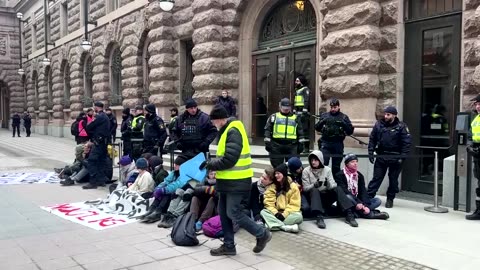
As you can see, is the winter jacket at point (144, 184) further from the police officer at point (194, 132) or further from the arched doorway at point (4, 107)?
the arched doorway at point (4, 107)

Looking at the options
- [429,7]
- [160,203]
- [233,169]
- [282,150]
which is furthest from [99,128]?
[429,7]

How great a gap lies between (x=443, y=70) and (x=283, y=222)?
4.40 metres

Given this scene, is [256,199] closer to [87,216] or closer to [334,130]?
[334,130]

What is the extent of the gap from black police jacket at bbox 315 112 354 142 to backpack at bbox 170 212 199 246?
125 inches

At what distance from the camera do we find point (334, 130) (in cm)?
797

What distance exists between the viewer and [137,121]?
10891 millimetres

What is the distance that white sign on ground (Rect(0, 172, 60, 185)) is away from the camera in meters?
11.2

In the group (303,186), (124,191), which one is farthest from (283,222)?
(124,191)

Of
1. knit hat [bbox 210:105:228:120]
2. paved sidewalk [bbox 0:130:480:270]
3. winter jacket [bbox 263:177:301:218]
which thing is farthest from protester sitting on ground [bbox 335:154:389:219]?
knit hat [bbox 210:105:228:120]

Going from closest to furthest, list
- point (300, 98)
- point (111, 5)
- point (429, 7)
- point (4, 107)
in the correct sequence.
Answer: point (429, 7)
point (300, 98)
point (111, 5)
point (4, 107)

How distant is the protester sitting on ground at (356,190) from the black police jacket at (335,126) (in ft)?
Result: 3.18

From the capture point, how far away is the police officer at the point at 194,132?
24.9ft

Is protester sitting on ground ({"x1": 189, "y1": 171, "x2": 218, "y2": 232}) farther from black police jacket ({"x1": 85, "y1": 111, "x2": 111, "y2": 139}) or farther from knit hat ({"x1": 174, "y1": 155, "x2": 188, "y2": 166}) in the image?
black police jacket ({"x1": 85, "y1": 111, "x2": 111, "y2": 139})

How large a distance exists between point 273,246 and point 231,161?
1.39 meters
